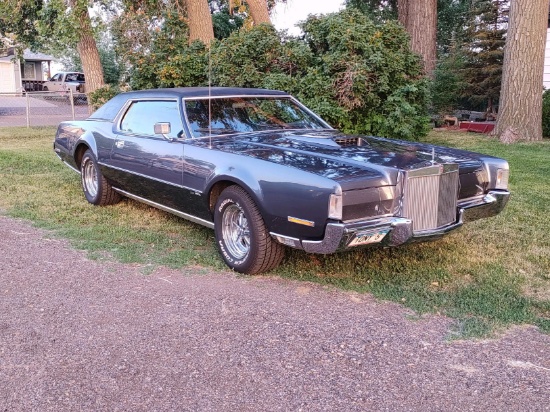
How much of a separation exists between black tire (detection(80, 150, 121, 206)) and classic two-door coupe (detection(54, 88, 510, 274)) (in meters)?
0.09

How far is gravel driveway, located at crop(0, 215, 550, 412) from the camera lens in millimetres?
3039

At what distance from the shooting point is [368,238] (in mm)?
4199

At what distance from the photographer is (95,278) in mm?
4840

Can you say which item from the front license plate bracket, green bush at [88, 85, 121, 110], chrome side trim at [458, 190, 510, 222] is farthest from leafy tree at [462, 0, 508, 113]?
the front license plate bracket

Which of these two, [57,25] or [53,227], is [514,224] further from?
[57,25]

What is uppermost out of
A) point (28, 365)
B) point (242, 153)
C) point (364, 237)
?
point (242, 153)

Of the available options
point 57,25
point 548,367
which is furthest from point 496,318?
point 57,25

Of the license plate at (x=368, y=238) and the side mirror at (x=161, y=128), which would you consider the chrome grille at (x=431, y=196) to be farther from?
the side mirror at (x=161, y=128)

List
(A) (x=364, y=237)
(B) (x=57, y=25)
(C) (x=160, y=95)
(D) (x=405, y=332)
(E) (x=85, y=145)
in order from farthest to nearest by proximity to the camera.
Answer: (B) (x=57, y=25) < (E) (x=85, y=145) < (C) (x=160, y=95) < (A) (x=364, y=237) < (D) (x=405, y=332)

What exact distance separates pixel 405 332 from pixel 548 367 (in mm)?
829

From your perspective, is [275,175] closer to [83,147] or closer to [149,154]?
[149,154]

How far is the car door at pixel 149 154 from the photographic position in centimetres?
559

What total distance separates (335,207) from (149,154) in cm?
245

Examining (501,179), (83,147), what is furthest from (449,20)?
(501,179)
